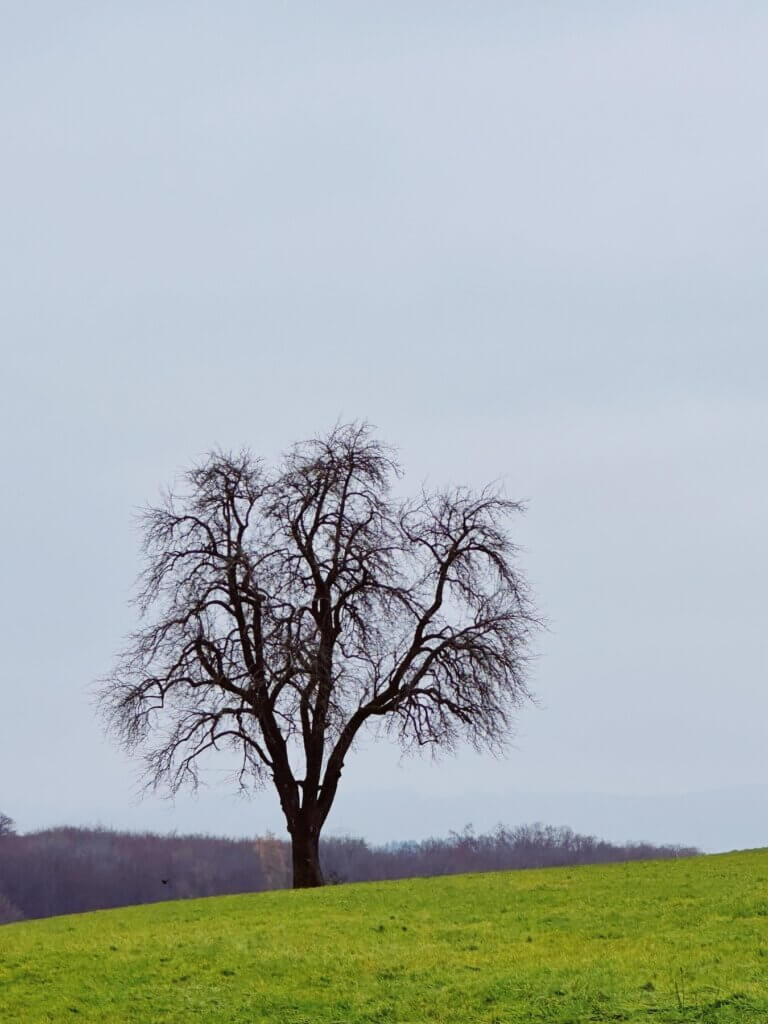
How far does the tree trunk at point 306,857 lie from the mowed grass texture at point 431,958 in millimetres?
7706

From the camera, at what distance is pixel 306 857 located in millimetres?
35125

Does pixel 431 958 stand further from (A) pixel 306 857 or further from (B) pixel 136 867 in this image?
(B) pixel 136 867

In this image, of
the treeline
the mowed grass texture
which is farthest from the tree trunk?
the treeline

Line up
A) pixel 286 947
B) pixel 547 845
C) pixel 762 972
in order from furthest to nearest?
1. pixel 547 845
2. pixel 286 947
3. pixel 762 972

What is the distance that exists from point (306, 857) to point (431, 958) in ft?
56.4

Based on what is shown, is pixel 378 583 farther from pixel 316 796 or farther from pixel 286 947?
pixel 286 947

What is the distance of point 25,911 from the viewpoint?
107500 mm

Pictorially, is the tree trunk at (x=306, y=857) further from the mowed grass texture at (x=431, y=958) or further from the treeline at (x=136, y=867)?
the treeline at (x=136, y=867)

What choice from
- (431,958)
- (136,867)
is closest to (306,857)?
(431,958)

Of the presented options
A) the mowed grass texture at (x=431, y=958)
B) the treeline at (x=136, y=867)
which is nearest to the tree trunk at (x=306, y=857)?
the mowed grass texture at (x=431, y=958)

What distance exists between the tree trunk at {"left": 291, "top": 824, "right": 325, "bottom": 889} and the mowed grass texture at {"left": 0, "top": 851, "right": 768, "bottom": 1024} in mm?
7706

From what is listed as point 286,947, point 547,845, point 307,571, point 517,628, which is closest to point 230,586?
point 307,571

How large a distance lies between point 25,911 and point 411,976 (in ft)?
328

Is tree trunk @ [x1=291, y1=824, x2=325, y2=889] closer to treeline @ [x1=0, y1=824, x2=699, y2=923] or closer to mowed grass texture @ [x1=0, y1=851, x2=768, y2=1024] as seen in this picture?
mowed grass texture @ [x1=0, y1=851, x2=768, y2=1024]
